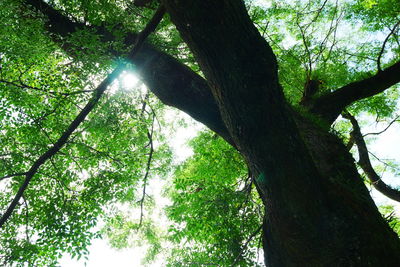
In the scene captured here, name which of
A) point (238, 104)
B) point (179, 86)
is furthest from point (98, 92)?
point (238, 104)

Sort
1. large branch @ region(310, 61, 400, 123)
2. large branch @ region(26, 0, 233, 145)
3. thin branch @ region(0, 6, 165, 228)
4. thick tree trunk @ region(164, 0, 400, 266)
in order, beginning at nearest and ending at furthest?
thick tree trunk @ region(164, 0, 400, 266) → thin branch @ region(0, 6, 165, 228) → large branch @ region(26, 0, 233, 145) → large branch @ region(310, 61, 400, 123)

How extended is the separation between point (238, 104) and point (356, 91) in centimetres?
315

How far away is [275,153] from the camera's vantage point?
241 cm

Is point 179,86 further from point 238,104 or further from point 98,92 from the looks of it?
point 238,104

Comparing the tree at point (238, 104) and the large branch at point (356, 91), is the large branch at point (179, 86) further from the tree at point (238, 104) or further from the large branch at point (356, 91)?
the large branch at point (356, 91)

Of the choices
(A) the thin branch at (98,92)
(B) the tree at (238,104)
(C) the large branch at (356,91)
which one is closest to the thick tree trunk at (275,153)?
(B) the tree at (238,104)

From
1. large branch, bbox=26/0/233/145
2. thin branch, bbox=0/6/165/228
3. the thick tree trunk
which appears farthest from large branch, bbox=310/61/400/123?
thin branch, bbox=0/6/165/228

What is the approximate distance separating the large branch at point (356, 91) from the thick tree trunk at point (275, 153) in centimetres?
226

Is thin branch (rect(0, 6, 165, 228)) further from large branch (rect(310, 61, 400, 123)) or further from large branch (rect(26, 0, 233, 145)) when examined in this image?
large branch (rect(310, 61, 400, 123))

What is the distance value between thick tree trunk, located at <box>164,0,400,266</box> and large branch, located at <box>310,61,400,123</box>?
7.42 feet

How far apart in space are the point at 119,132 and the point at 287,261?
13.8ft

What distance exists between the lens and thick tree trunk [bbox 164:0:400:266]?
2.22 meters

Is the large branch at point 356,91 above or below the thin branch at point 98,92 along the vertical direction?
above

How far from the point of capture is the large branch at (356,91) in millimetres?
4453
